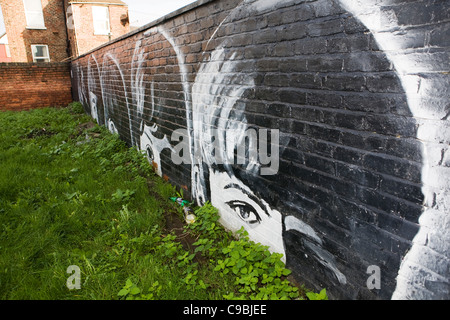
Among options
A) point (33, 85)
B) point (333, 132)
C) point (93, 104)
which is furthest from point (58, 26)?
point (333, 132)

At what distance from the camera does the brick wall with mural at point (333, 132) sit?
4.43 ft

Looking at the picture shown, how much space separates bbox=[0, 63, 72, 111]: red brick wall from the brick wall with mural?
12.6 m

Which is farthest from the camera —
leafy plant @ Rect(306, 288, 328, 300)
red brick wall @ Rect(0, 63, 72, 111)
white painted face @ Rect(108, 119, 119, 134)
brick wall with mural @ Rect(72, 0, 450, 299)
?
red brick wall @ Rect(0, 63, 72, 111)

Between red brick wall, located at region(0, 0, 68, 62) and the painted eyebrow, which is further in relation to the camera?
red brick wall, located at region(0, 0, 68, 62)

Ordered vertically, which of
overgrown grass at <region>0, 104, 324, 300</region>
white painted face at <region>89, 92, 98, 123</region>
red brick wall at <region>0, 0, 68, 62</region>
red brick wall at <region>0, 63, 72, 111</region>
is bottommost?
overgrown grass at <region>0, 104, 324, 300</region>

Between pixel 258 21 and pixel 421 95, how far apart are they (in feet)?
4.40

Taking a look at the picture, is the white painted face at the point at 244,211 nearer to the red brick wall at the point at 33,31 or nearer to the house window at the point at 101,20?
the house window at the point at 101,20

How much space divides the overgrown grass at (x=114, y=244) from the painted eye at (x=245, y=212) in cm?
21

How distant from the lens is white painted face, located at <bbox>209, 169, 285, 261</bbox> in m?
2.40

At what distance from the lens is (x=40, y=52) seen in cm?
1933

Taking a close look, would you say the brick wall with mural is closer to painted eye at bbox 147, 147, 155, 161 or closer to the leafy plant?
the leafy plant

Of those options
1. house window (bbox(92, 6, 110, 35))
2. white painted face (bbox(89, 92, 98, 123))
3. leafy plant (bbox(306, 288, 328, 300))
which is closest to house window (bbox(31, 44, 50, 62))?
house window (bbox(92, 6, 110, 35))
